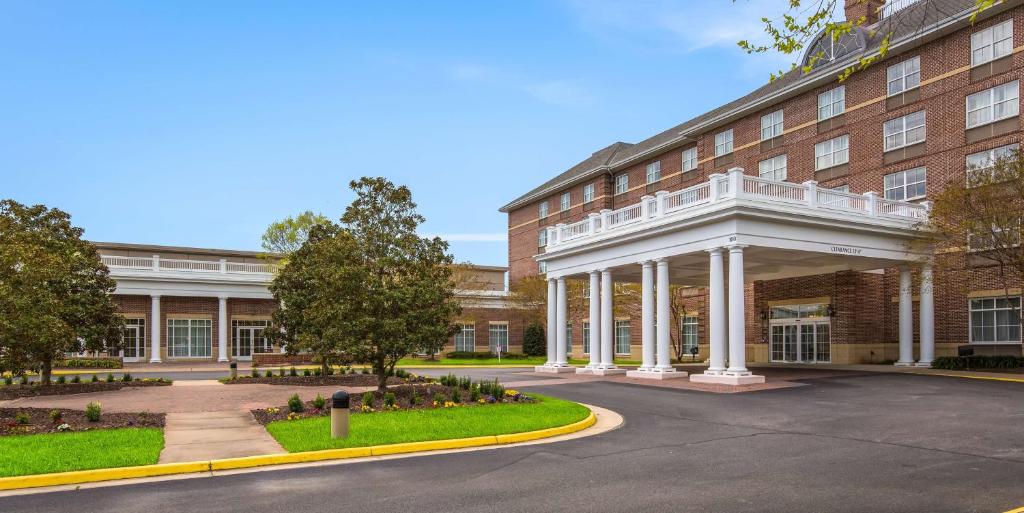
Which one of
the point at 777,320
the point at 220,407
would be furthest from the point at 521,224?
the point at 220,407

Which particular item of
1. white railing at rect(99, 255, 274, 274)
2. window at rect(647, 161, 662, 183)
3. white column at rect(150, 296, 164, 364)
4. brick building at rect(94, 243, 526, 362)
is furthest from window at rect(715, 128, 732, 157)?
white column at rect(150, 296, 164, 364)

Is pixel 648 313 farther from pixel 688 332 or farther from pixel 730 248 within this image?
pixel 688 332

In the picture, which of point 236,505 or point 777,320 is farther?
point 777,320

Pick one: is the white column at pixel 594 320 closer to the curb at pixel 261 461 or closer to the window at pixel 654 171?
the curb at pixel 261 461

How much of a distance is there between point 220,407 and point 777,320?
28.1 meters

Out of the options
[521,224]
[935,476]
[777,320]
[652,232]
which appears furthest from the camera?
[521,224]

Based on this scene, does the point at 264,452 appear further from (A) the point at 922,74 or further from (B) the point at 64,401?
(A) the point at 922,74

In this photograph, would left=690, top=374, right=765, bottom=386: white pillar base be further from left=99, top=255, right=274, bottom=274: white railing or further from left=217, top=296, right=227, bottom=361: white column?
left=99, top=255, right=274, bottom=274: white railing

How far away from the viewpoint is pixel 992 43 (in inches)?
1145

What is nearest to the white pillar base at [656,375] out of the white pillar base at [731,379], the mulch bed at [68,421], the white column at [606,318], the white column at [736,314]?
the white pillar base at [731,379]

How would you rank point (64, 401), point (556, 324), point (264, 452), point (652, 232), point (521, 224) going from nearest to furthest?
point (264, 452), point (64, 401), point (652, 232), point (556, 324), point (521, 224)

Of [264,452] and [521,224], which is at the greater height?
[521,224]

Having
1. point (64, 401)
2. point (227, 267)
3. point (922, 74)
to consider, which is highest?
point (922, 74)

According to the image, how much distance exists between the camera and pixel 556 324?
3566 cm
